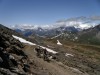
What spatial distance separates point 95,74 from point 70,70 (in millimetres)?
10095

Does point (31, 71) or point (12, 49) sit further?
point (12, 49)

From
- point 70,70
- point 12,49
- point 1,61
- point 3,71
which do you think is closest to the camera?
point 3,71

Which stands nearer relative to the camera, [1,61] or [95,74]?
[1,61]

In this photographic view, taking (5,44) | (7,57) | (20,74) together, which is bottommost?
(20,74)

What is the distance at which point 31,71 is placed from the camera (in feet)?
100

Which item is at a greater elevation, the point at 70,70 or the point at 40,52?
the point at 40,52

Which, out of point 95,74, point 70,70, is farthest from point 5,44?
point 95,74

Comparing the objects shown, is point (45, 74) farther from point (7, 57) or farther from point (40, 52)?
point (40, 52)

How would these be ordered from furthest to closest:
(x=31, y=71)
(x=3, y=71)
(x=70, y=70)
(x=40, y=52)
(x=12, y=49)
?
(x=40, y=52), (x=70, y=70), (x=12, y=49), (x=31, y=71), (x=3, y=71)

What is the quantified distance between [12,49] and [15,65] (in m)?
7.48

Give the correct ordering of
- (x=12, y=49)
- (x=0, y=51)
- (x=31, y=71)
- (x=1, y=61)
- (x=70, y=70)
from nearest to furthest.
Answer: (x=1, y=61)
(x=0, y=51)
(x=31, y=71)
(x=12, y=49)
(x=70, y=70)

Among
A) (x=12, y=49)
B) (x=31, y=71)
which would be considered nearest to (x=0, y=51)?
(x=31, y=71)

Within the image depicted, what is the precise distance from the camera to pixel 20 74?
82.9ft

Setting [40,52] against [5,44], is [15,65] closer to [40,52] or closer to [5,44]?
[5,44]
